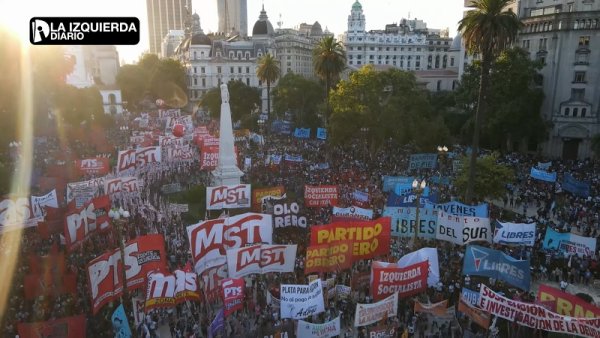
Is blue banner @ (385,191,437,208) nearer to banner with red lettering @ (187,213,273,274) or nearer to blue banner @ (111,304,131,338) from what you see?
banner with red lettering @ (187,213,273,274)

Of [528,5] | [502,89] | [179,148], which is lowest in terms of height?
[179,148]

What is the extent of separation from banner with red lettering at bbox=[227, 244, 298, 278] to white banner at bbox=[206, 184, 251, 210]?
6.88 m

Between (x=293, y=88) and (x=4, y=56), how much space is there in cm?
3275

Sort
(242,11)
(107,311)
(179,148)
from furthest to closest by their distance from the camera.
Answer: (242,11) < (179,148) < (107,311)

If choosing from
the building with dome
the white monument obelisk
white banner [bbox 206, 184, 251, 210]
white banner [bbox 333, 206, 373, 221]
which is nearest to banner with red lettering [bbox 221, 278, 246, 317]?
white banner [bbox 333, 206, 373, 221]

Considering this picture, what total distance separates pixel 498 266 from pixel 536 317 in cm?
270

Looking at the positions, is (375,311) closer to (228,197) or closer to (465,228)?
(465,228)

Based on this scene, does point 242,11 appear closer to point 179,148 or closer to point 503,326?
point 179,148

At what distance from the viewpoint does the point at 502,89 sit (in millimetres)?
40406

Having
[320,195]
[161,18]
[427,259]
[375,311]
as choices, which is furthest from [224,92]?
[161,18]

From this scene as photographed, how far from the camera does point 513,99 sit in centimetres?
4038

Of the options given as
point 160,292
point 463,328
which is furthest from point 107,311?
point 463,328

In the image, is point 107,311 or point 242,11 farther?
point 242,11

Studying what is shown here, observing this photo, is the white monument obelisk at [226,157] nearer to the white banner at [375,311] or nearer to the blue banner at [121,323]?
the blue banner at [121,323]
